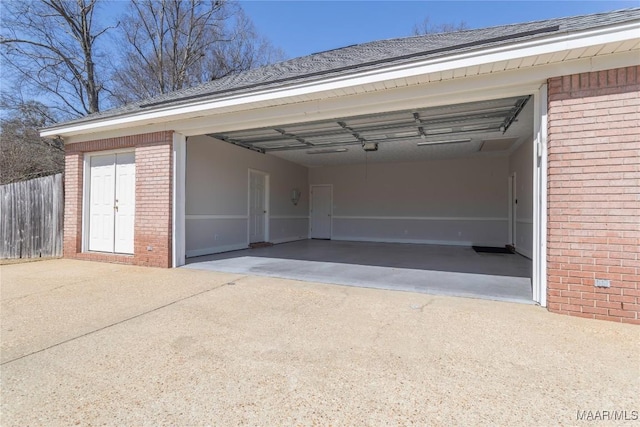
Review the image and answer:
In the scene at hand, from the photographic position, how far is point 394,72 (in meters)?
3.86

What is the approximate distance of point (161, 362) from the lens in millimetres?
2258

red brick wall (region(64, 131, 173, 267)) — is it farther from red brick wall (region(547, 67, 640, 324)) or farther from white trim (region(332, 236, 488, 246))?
white trim (region(332, 236, 488, 246))

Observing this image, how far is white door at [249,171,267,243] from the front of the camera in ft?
31.1

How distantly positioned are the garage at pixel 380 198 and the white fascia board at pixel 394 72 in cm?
137

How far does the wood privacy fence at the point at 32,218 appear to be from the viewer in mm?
7234

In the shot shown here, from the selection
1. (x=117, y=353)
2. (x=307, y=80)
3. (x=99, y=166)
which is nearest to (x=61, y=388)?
(x=117, y=353)

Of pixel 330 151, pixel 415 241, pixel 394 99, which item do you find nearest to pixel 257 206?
pixel 330 151

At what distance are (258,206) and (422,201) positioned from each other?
597 cm

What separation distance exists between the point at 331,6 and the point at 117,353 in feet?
35.7

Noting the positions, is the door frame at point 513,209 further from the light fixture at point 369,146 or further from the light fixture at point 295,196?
the light fixture at point 295,196

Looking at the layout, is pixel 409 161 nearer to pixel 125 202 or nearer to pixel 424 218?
pixel 424 218

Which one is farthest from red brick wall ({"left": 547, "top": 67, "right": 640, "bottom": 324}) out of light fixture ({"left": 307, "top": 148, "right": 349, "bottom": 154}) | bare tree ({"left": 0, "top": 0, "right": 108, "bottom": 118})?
bare tree ({"left": 0, "top": 0, "right": 108, "bottom": 118})

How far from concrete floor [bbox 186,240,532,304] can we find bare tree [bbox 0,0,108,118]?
1184 centimetres

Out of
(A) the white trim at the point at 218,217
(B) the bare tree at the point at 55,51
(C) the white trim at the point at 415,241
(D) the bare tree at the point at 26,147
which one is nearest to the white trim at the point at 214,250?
(A) the white trim at the point at 218,217
